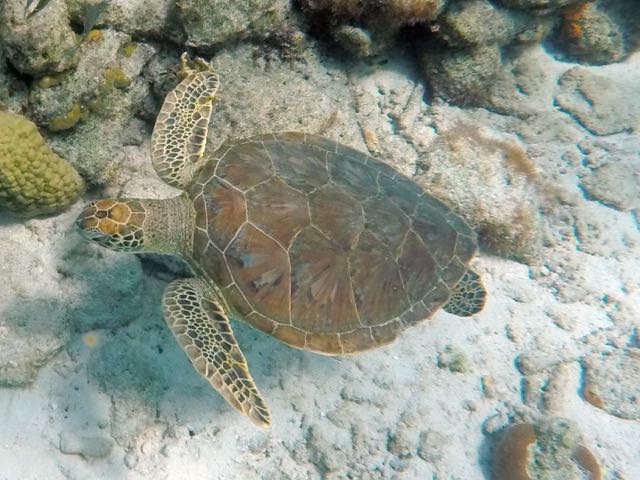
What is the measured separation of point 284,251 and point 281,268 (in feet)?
0.37

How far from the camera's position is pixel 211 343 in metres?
2.90

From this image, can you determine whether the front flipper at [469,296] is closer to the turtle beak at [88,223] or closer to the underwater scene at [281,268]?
the underwater scene at [281,268]

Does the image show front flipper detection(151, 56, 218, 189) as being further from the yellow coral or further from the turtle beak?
the turtle beak

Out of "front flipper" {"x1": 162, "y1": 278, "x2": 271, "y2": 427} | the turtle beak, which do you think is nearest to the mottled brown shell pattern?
"front flipper" {"x1": 162, "y1": 278, "x2": 271, "y2": 427}

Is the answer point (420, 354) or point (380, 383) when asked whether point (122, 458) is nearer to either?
point (380, 383)

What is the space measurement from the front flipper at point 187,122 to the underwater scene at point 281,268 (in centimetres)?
2

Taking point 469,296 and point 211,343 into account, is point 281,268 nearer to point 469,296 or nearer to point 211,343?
point 211,343

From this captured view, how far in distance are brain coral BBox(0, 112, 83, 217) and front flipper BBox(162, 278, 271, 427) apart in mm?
1142

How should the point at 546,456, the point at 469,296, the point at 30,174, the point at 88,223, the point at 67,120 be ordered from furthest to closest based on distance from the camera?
the point at 469,296 < the point at 546,456 < the point at 67,120 < the point at 30,174 < the point at 88,223

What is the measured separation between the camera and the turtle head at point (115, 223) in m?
2.84

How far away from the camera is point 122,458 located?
126 inches

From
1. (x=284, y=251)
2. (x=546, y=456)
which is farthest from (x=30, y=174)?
(x=546, y=456)

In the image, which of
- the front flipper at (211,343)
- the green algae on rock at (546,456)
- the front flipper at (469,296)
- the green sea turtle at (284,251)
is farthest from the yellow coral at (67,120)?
the green algae on rock at (546,456)

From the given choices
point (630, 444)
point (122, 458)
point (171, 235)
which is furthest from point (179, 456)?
point (630, 444)
